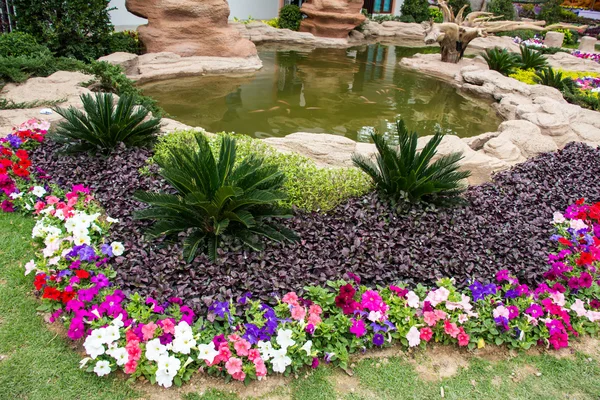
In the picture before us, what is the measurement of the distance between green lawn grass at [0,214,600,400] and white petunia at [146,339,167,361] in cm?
16

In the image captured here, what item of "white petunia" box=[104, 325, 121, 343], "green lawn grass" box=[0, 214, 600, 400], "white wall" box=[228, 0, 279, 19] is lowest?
"green lawn grass" box=[0, 214, 600, 400]

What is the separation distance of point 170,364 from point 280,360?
587 mm

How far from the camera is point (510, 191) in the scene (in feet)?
14.1

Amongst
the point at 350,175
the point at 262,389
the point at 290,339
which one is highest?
the point at 350,175

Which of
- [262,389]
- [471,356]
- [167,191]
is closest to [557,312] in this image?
[471,356]

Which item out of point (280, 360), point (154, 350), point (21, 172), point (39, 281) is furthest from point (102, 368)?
point (21, 172)

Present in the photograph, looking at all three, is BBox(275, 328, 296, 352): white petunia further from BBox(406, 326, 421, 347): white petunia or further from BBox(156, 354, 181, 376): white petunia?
BBox(406, 326, 421, 347): white petunia

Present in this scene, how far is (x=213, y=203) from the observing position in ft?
9.45

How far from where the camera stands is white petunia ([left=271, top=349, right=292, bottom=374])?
94.2 inches

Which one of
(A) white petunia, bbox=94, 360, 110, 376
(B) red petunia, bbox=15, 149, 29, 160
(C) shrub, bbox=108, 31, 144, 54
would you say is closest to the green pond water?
(C) shrub, bbox=108, 31, 144, 54

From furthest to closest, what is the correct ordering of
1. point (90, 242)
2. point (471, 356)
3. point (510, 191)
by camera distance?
point (510, 191) → point (90, 242) → point (471, 356)

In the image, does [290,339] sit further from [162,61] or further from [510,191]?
[162,61]

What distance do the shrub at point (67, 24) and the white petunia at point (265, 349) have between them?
24.2ft

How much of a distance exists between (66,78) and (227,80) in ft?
10.3
